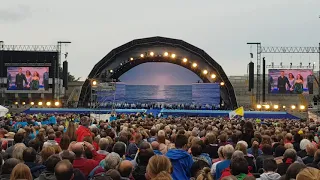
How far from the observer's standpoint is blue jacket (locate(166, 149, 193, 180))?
6323 millimetres

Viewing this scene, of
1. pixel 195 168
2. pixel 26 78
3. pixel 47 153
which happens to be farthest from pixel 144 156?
pixel 26 78

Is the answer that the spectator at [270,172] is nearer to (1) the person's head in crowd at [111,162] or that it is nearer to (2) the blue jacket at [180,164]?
(2) the blue jacket at [180,164]

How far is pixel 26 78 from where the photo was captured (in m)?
48.0

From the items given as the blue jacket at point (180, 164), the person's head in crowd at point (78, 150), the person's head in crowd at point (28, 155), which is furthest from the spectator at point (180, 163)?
the person's head in crowd at point (28, 155)

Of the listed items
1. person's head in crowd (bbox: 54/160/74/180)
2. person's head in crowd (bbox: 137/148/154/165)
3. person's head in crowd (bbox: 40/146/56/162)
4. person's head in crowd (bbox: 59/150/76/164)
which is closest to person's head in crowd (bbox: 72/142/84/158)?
person's head in crowd (bbox: 59/150/76/164)

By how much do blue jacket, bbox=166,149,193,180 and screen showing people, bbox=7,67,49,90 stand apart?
143 ft

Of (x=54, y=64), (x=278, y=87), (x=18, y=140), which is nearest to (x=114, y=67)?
(x=54, y=64)

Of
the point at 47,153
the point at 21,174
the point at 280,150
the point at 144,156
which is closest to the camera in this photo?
the point at 21,174

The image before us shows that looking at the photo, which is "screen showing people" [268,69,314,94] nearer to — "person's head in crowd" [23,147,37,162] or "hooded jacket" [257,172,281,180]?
"hooded jacket" [257,172,281,180]

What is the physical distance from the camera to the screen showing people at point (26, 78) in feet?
157

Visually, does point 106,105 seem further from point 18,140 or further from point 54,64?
point 18,140

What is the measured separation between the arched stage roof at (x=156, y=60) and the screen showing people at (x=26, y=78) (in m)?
5.29

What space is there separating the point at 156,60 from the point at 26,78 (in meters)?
14.7

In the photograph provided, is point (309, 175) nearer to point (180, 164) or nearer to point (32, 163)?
point (180, 164)
